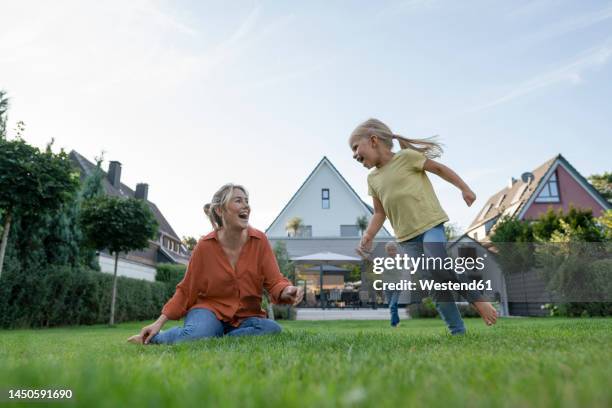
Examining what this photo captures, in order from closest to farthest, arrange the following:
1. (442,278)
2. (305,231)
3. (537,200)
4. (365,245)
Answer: (442,278)
(365,245)
(537,200)
(305,231)

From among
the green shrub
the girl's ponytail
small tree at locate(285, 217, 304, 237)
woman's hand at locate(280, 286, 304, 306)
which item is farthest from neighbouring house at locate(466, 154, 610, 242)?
woman's hand at locate(280, 286, 304, 306)

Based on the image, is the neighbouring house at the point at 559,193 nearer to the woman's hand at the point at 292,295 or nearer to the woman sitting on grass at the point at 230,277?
the woman sitting on grass at the point at 230,277

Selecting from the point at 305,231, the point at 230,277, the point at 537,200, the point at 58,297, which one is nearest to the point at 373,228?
the point at 230,277

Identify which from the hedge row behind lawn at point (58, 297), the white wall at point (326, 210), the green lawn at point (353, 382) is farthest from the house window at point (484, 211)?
the green lawn at point (353, 382)

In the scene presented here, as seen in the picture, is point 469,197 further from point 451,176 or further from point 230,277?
point 230,277

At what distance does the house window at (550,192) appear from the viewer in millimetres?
23047

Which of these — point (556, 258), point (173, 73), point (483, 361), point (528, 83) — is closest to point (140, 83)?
point (173, 73)

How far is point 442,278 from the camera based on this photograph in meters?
3.38

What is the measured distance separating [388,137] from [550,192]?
909 inches

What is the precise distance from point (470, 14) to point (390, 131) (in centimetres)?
695

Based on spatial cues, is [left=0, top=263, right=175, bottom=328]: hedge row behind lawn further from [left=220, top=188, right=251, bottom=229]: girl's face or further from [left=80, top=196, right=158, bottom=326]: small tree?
[left=220, top=188, right=251, bottom=229]: girl's face

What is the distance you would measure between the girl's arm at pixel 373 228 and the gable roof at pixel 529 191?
2087 cm

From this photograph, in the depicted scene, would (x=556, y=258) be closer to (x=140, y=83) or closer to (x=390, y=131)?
(x=390, y=131)

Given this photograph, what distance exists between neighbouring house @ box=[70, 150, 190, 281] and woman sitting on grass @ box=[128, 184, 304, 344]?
14.6m
